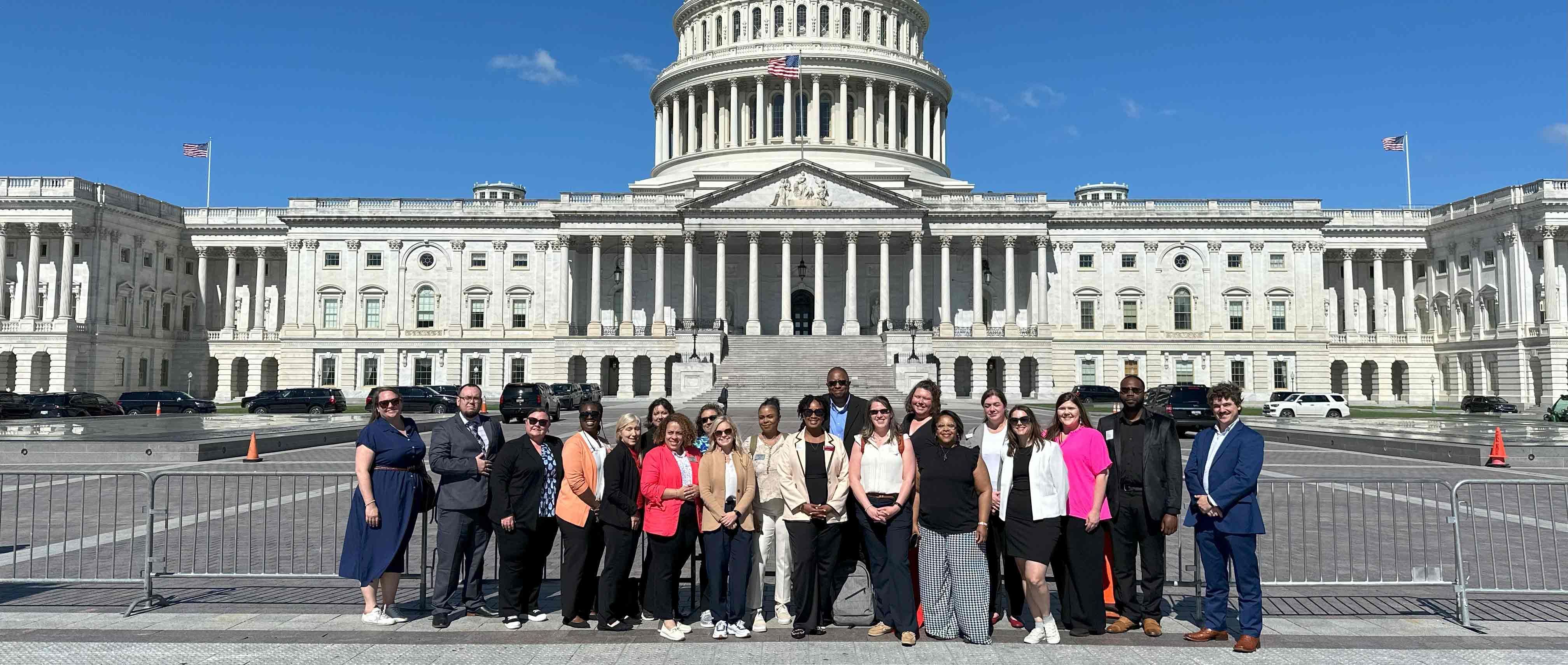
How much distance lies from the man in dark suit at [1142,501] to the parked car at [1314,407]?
3887 cm

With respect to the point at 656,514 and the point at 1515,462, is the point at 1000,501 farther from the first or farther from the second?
the point at 1515,462

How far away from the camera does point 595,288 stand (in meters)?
66.8

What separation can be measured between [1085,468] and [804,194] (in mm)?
57966

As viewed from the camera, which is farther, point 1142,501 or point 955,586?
point 1142,501

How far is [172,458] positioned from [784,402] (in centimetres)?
2990

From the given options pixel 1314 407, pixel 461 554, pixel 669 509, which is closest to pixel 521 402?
pixel 461 554

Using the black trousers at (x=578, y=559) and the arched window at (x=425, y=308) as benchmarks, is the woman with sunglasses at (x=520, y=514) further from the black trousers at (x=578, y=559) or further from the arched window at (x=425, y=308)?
the arched window at (x=425, y=308)

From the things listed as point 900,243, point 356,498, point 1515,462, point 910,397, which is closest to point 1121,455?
point 910,397

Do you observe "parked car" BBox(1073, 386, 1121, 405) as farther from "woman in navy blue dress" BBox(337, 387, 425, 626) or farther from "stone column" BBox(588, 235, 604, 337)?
"woman in navy blue dress" BBox(337, 387, 425, 626)

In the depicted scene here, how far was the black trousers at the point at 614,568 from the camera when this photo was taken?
8375mm

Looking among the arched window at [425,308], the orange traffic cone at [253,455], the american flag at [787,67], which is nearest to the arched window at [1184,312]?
the american flag at [787,67]

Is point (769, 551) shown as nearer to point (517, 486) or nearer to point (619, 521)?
point (619, 521)

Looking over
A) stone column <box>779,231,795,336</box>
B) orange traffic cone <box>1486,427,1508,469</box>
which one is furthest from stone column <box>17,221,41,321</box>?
orange traffic cone <box>1486,427,1508,469</box>

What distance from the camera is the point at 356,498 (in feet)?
28.4
